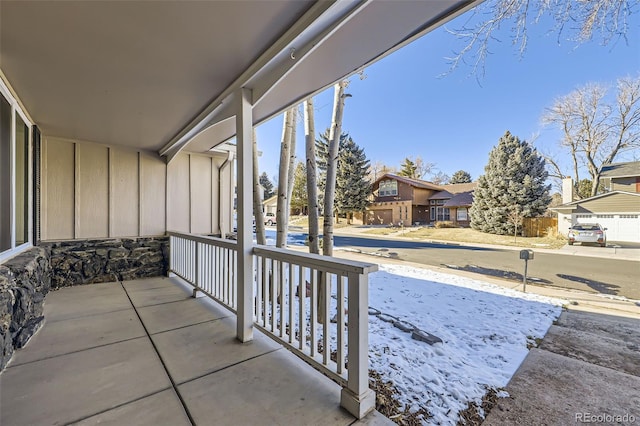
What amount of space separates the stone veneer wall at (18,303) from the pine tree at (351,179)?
19.4 metres

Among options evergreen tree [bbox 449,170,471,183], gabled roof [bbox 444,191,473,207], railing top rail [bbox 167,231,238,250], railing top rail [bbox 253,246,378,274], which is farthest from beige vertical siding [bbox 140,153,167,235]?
evergreen tree [bbox 449,170,471,183]

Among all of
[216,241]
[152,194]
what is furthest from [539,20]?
[152,194]

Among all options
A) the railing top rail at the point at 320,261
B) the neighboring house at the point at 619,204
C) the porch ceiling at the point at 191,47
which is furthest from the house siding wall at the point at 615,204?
the railing top rail at the point at 320,261

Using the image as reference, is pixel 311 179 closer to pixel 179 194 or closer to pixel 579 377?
pixel 179 194

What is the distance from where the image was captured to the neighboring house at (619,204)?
9.09 m

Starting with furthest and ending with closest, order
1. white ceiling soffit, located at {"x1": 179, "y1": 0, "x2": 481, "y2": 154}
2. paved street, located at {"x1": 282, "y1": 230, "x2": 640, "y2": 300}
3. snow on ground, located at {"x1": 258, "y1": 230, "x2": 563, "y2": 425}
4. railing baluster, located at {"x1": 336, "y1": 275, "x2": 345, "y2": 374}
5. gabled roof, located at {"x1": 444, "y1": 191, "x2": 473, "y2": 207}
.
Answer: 1. gabled roof, located at {"x1": 444, "y1": 191, "x2": 473, "y2": 207}
2. paved street, located at {"x1": 282, "y1": 230, "x2": 640, "y2": 300}
3. snow on ground, located at {"x1": 258, "y1": 230, "x2": 563, "y2": 425}
4. railing baluster, located at {"x1": 336, "y1": 275, "x2": 345, "y2": 374}
5. white ceiling soffit, located at {"x1": 179, "y1": 0, "x2": 481, "y2": 154}

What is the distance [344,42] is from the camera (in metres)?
1.77

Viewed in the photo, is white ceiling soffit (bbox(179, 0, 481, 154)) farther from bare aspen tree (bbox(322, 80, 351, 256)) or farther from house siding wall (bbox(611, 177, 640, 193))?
house siding wall (bbox(611, 177, 640, 193))

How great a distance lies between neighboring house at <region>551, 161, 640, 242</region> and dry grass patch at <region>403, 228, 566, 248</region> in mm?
1751

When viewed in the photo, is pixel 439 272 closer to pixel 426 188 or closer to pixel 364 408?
pixel 364 408

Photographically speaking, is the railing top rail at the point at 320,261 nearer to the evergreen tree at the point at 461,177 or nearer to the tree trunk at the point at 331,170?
the tree trunk at the point at 331,170

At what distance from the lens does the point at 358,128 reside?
2248 cm

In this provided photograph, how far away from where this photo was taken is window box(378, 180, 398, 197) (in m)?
23.1

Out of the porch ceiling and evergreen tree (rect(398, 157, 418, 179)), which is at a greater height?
evergreen tree (rect(398, 157, 418, 179))
